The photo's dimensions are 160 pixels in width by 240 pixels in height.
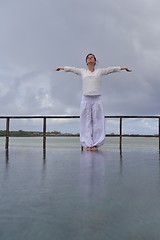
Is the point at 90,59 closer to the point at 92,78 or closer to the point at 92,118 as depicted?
the point at 92,78

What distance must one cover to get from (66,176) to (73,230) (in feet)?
4.48

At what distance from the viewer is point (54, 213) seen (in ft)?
4.33

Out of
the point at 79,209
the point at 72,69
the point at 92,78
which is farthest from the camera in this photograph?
the point at 72,69

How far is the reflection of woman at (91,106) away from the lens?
570 cm

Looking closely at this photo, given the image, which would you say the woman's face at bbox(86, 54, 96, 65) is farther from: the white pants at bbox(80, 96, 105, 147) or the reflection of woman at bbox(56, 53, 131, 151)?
the white pants at bbox(80, 96, 105, 147)

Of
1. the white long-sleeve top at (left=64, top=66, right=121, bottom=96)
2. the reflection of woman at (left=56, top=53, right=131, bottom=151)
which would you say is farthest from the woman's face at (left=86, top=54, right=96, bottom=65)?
the white long-sleeve top at (left=64, top=66, right=121, bottom=96)

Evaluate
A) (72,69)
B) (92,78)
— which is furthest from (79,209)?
(72,69)

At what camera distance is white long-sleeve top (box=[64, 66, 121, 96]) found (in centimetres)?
567

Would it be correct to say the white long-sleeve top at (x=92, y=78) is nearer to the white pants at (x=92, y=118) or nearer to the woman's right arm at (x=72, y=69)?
the woman's right arm at (x=72, y=69)

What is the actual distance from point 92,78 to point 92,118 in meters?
0.76

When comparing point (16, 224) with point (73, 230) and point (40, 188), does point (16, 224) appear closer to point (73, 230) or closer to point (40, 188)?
point (73, 230)

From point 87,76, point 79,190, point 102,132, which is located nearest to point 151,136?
point 102,132

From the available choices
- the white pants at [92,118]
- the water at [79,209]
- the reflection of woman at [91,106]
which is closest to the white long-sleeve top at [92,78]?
the reflection of woman at [91,106]

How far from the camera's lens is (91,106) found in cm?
581
